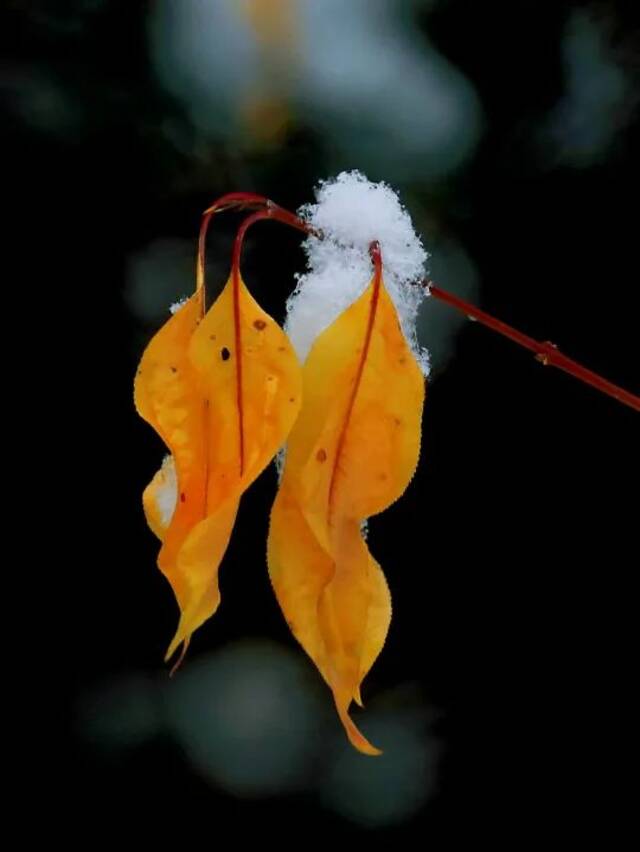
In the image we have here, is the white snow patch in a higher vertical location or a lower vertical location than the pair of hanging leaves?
higher

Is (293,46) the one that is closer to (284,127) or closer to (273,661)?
(284,127)

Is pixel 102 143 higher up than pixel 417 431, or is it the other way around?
pixel 102 143

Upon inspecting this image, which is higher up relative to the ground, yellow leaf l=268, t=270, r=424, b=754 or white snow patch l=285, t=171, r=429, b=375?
white snow patch l=285, t=171, r=429, b=375

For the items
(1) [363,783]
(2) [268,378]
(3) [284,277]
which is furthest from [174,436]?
(1) [363,783]
